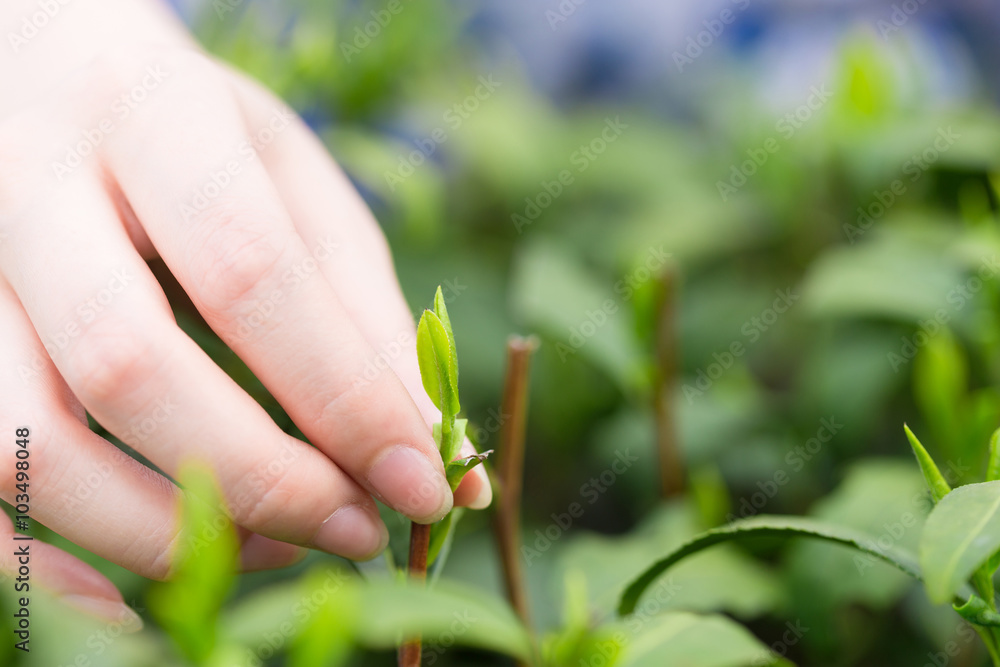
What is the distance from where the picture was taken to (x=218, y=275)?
53 cm

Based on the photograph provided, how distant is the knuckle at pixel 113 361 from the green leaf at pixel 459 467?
195 millimetres

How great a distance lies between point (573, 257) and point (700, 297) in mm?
237

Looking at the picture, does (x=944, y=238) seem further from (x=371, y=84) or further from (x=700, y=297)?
(x=371, y=84)

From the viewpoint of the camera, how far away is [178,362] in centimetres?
49

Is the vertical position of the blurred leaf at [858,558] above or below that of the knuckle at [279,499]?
below

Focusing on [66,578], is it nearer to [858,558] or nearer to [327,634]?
[327,634]

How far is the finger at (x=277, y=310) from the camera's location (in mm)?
509

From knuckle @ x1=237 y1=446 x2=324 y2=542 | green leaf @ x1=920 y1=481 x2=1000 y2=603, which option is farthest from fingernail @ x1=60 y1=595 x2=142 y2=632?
green leaf @ x1=920 y1=481 x2=1000 y2=603

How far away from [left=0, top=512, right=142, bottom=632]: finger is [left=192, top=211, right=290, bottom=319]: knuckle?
0.73ft

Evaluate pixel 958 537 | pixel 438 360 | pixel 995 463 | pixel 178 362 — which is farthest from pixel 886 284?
pixel 178 362

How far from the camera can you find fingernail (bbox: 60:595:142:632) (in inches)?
21.4

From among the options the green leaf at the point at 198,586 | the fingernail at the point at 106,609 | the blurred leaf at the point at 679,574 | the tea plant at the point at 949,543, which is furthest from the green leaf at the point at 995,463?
the fingernail at the point at 106,609

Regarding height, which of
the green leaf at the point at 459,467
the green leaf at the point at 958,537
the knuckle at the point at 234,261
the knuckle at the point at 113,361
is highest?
the knuckle at the point at 234,261

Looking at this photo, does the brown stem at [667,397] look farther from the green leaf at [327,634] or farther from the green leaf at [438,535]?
the green leaf at [327,634]
